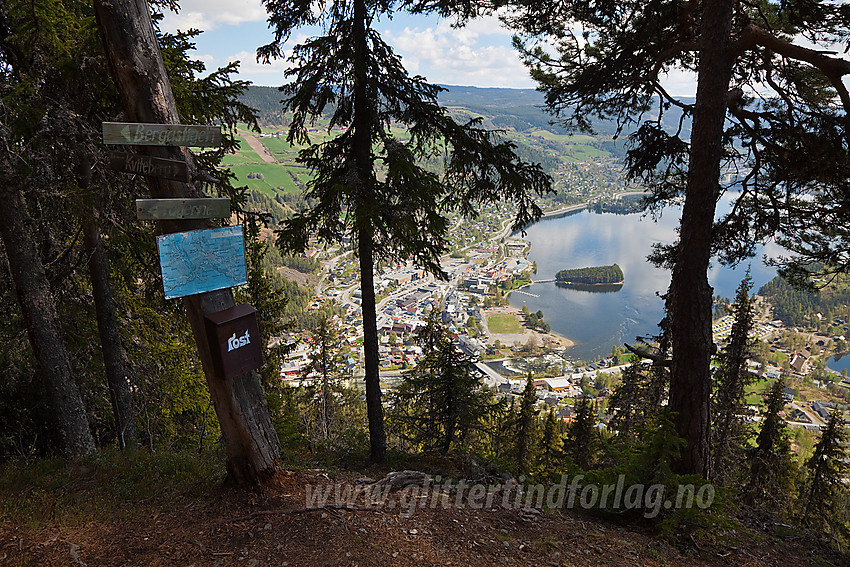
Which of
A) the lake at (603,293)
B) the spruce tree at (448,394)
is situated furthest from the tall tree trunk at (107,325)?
the lake at (603,293)

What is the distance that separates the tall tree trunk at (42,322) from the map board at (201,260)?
3.09 metres

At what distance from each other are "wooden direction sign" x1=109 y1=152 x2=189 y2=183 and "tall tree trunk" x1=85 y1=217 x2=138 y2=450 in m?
3.33

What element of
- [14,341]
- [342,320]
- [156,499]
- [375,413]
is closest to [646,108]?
[375,413]

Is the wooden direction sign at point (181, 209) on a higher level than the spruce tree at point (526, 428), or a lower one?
higher

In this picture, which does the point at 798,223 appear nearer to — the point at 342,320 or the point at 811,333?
the point at 342,320

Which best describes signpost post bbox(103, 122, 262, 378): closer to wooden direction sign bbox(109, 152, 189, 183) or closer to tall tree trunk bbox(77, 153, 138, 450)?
wooden direction sign bbox(109, 152, 189, 183)

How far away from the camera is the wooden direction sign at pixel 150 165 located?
9.42 feet

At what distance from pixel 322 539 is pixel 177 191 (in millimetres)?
2669

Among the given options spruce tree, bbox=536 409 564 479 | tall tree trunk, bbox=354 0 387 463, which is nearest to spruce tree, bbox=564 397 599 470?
spruce tree, bbox=536 409 564 479

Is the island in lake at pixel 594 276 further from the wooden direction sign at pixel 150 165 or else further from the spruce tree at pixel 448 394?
the wooden direction sign at pixel 150 165

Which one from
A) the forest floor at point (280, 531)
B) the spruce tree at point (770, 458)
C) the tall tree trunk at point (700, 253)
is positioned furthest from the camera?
the spruce tree at point (770, 458)

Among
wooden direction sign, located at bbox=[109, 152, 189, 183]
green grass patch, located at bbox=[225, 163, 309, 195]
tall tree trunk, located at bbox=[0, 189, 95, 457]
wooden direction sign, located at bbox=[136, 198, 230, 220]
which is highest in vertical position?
green grass patch, located at bbox=[225, 163, 309, 195]

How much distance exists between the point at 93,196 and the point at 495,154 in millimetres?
4833

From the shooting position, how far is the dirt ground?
9.56 ft
